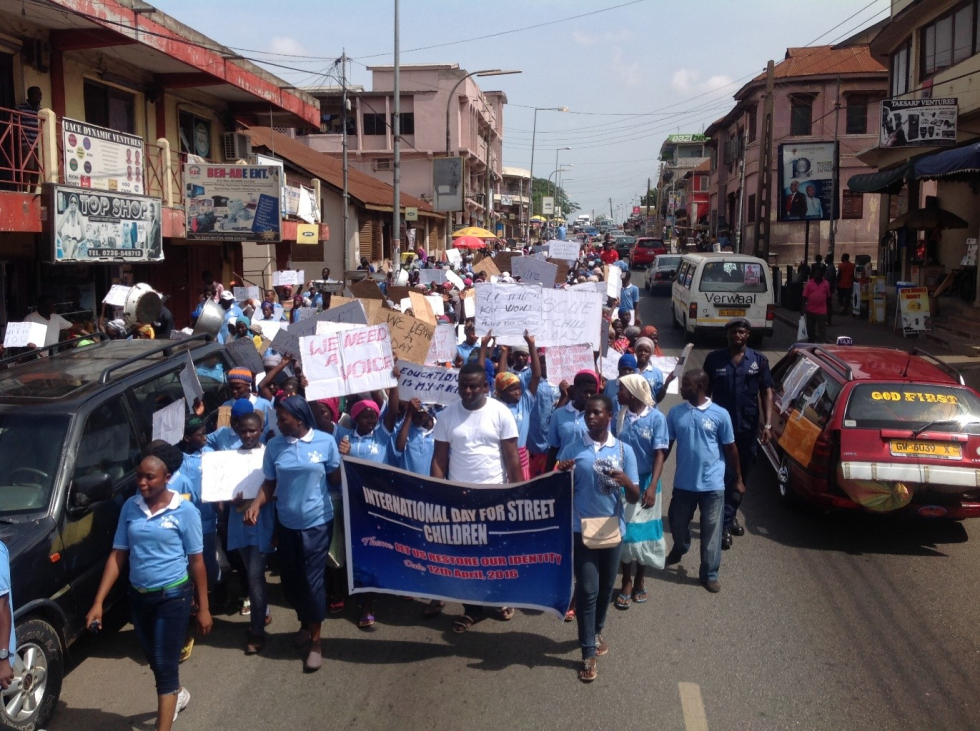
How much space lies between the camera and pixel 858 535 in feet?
25.3

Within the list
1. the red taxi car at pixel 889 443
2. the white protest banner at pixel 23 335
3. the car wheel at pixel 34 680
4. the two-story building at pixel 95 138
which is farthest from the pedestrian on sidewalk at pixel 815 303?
the car wheel at pixel 34 680

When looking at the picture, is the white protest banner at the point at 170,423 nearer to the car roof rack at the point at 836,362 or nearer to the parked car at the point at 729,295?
the car roof rack at the point at 836,362

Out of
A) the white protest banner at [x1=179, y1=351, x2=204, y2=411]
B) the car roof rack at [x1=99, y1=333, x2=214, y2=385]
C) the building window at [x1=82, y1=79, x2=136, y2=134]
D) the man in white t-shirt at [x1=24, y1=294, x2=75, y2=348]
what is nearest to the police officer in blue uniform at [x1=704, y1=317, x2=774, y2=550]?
the white protest banner at [x1=179, y1=351, x2=204, y2=411]

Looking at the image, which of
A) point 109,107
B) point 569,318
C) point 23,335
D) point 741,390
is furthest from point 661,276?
point 23,335

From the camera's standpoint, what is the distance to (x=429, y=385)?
628cm

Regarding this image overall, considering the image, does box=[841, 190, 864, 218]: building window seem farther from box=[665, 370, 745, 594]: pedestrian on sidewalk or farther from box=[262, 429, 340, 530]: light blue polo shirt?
box=[262, 429, 340, 530]: light blue polo shirt

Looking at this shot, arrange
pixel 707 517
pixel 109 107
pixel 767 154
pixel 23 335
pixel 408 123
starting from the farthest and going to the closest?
pixel 408 123 → pixel 767 154 → pixel 109 107 → pixel 23 335 → pixel 707 517

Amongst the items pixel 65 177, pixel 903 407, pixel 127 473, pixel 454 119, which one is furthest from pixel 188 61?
pixel 454 119

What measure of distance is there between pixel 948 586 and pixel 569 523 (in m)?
3.28

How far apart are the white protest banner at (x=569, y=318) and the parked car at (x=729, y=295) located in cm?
1116

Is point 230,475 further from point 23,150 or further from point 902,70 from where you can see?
point 902,70

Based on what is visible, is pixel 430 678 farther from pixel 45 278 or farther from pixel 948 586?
pixel 45 278

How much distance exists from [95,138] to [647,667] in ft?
38.0

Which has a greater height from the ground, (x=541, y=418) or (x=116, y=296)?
(x=116, y=296)
